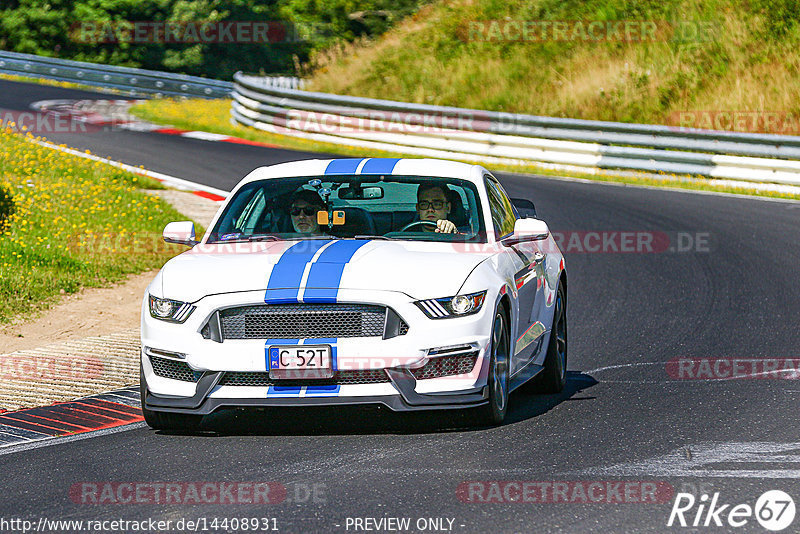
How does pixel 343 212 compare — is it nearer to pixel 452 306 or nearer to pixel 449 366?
pixel 452 306

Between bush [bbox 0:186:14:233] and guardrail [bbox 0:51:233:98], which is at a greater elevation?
bush [bbox 0:186:14:233]

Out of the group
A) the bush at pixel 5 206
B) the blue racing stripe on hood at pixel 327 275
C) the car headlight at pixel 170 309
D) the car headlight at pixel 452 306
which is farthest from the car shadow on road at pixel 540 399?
the bush at pixel 5 206

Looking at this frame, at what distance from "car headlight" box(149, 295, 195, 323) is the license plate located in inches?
21.9

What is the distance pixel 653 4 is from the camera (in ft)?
108

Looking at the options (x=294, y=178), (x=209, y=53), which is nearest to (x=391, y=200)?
(x=294, y=178)

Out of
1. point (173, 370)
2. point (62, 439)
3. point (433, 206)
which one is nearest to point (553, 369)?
point (433, 206)

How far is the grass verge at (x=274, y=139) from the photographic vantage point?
22.0 metres

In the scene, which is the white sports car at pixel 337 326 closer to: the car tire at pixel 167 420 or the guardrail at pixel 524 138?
the car tire at pixel 167 420

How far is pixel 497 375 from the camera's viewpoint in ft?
24.4

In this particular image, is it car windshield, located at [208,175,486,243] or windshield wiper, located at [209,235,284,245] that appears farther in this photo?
car windshield, located at [208,175,486,243]

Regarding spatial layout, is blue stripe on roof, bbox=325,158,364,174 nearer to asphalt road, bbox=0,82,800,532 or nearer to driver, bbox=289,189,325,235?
driver, bbox=289,189,325,235

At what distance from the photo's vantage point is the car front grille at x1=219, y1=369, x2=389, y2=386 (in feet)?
23.1

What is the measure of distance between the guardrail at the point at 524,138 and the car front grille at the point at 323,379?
1527cm

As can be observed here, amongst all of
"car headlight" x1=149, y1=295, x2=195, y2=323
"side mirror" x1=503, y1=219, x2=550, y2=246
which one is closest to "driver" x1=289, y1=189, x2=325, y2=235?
"side mirror" x1=503, y1=219, x2=550, y2=246
